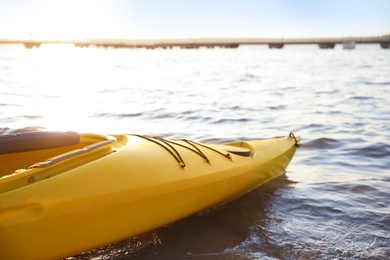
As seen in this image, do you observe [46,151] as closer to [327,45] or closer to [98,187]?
[98,187]

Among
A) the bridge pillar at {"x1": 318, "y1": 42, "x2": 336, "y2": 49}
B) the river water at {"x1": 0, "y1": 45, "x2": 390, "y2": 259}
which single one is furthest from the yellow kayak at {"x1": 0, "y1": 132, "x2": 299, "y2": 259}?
the bridge pillar at {"x1": 318, "y1": 42, "x2": 336, "y2": 49}

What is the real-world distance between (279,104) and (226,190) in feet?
29.2

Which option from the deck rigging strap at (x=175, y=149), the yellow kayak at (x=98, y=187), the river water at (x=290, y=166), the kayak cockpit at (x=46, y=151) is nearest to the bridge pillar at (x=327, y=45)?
the river water at (x=290, y=166)

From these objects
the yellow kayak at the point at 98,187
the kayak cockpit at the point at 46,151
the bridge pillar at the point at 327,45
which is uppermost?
the bridge pillar at the point at 327,45

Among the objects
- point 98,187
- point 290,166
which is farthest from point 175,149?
point 290,166

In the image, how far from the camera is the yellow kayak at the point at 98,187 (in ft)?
8.84

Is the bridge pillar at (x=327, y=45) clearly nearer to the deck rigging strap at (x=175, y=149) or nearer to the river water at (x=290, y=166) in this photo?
the river water at (x=290, y=166)

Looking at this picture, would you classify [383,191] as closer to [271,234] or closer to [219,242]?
[271,234]

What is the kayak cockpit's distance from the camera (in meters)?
2.97

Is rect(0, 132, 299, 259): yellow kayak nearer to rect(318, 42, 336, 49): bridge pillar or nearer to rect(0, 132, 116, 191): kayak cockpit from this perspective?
rect(0, 132, 116, 191): kayak cockpit

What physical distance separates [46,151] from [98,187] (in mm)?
1078

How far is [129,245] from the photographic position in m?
3.45

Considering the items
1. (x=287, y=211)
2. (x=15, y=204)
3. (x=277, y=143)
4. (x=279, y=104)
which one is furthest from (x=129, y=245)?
(x=279, y=104)

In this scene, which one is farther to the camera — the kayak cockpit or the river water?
the river water
